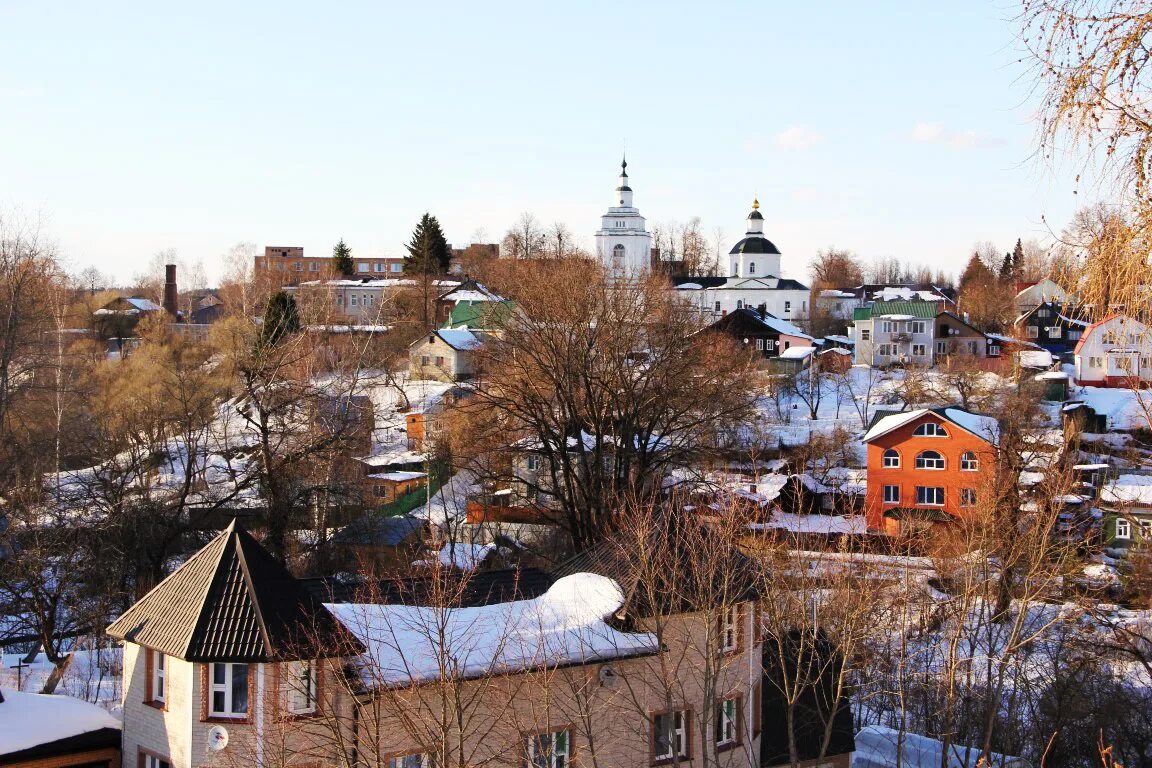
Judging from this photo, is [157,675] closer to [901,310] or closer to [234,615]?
[234,615]

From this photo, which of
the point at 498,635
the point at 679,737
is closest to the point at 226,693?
the point at 498,635

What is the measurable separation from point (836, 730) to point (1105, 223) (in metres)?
13.4

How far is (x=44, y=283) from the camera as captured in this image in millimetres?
40844

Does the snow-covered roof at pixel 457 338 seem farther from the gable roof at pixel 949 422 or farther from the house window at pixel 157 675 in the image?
the house window at pixel 157 675

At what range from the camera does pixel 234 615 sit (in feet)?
46.2

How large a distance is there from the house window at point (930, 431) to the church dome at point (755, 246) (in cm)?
4637

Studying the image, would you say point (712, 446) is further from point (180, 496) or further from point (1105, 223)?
point (1105, 223)

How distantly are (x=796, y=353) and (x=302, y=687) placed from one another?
2136 inches

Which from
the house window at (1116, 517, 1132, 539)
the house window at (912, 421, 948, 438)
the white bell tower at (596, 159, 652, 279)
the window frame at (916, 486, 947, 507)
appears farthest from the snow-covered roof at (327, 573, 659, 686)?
the white bell tower at (596, 159, 652, 279)

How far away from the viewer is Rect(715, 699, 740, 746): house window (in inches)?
654

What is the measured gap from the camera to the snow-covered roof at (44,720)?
14.9 metres

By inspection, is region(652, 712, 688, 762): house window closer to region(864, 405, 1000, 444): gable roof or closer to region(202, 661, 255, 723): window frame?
region(202, 661, 255, 723): window frame

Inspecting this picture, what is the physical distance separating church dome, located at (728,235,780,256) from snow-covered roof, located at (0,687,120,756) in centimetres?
7466

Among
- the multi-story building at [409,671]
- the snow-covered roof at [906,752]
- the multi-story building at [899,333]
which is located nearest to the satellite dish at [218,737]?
the multi-story building at [409,671]
